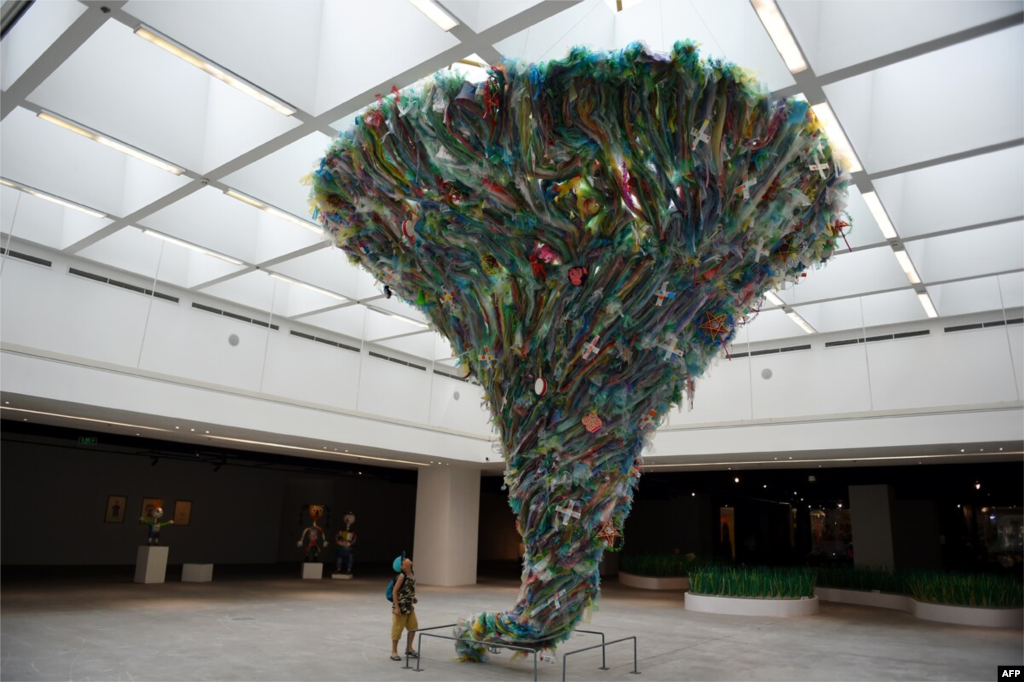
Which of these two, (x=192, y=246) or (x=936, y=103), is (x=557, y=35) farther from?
(x=192, y=246)

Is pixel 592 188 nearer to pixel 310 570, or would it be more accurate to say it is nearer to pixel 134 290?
pixel 134 290

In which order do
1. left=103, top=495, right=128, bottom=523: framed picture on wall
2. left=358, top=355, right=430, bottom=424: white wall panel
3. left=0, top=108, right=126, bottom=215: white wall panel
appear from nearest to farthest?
left=0, top=108, right=126, bottom=215: white wall panel
left=358, top=355, right=430, bottom=424: white wall panel
left=103, top=495, right=128, bottom=523: framed picture on wall

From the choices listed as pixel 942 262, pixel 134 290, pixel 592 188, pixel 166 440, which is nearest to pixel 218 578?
pixel 166 440

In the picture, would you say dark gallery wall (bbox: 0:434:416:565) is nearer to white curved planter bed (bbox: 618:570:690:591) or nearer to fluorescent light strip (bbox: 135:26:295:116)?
white curved planter bed (bbox: 618:570:690:591)

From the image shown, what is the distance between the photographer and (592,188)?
5324 millimetres

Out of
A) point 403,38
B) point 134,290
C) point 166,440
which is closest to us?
point 403,38

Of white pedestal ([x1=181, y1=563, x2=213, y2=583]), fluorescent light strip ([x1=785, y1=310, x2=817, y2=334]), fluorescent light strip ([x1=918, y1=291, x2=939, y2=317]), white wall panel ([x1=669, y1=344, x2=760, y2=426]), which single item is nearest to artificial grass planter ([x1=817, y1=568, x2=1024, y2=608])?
white wall panel ([x1=669, y1=344, x2=760, y2=426])

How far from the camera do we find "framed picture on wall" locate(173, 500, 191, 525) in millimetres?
20031

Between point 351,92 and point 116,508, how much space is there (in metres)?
17.3

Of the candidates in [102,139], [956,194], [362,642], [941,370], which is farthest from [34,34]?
[941,370]

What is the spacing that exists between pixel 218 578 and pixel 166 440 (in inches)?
145

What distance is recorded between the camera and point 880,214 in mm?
7988

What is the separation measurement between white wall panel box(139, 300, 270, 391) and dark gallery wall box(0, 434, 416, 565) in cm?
675

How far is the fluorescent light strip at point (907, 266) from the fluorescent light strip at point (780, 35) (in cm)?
451
